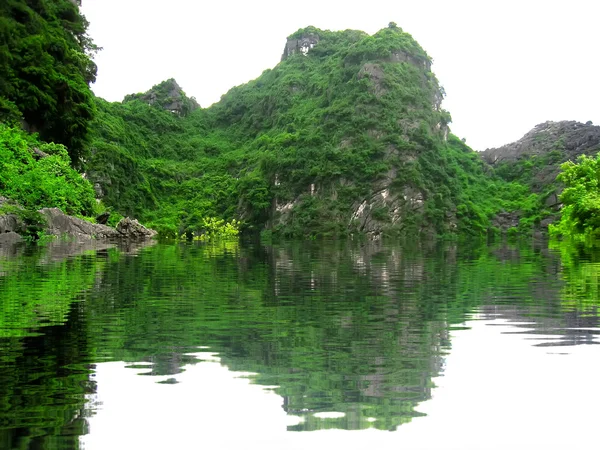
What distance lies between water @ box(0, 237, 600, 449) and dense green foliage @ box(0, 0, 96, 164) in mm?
36343

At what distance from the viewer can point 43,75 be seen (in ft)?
150

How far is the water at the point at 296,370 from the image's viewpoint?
444 cm

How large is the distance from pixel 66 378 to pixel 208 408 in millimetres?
1528

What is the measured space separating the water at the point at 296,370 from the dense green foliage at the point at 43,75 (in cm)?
3634

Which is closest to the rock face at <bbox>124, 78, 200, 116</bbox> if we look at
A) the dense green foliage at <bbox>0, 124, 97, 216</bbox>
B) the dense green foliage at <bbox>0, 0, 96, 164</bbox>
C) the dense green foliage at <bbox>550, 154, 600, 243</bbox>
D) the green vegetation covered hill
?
the green vegetation covered hill

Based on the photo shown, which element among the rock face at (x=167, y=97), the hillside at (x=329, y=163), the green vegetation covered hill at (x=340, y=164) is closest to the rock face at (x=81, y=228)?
the green vegetation covered hill at (x=340, y=164)

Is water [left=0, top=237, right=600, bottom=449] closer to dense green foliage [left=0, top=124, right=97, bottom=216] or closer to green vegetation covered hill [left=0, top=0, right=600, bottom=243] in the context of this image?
dense green foliage [left=0, top=124, right=97, bottom=216]

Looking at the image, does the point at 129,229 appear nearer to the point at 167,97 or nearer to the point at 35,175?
the point at 35,175

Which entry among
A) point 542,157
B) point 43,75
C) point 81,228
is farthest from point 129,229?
point 542,157

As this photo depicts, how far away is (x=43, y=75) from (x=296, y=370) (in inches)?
1781

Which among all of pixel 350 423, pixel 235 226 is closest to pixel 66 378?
pixel 350 423

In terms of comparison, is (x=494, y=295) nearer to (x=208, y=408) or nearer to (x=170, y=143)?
(x=208, y=408)

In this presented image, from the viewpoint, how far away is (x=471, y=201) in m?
124

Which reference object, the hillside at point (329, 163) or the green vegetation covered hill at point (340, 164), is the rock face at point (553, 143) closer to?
the green vegetation covered hill at point (340, 164)
